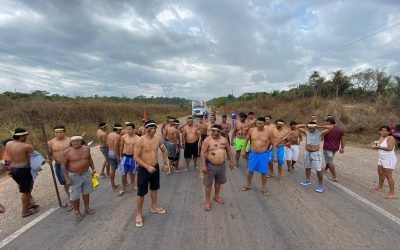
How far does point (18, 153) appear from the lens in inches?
179

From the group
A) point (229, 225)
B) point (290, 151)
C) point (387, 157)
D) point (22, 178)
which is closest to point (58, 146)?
point (22, 178)

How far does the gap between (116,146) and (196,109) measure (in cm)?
2955

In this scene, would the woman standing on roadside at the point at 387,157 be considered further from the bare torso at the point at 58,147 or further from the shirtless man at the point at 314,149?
the bare torso at the point at 58,147

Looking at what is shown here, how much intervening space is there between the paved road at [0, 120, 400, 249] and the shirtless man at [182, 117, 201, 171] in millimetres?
2325

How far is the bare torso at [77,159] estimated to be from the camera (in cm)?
439

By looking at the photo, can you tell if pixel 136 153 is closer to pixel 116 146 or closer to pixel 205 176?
pixel 205 176

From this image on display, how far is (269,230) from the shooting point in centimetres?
387

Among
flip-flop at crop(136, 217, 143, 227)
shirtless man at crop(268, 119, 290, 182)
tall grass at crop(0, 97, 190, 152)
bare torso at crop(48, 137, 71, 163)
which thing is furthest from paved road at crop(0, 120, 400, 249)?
tall grass at crop(0, 97, 190, 152)

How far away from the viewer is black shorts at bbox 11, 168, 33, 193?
4.57 metres

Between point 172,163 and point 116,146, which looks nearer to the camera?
point 116,146

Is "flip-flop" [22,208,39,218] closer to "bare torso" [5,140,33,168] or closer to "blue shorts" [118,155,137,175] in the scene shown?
"bare torso" [5,140,33,168]

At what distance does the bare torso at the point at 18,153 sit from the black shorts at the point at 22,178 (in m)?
0.09

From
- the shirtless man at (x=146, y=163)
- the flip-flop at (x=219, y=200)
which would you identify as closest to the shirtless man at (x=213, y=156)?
the flip-flop at (x=219, y=200)

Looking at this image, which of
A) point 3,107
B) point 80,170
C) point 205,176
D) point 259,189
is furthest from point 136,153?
point 3,107
